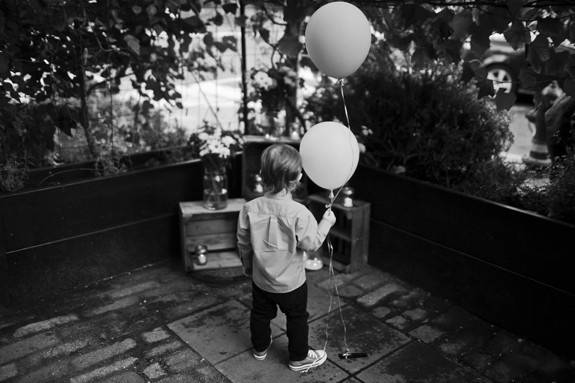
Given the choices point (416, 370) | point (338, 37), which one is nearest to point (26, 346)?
point (416, 370)

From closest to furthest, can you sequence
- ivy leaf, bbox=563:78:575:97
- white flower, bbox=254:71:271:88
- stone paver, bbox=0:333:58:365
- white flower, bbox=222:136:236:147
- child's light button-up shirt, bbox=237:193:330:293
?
ivy leaf, bbox=563:78:575:97
child's light button-up shirt, bbox=237:193:330:293
stone paver, bbox=0:333:58:365
white flower, bbox=222:136:236:147
white flower, bbox=254:71:271:88

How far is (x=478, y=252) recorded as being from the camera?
3701mm

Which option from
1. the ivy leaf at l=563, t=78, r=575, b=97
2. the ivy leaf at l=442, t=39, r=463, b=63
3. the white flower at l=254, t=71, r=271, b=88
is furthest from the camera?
the white flower at l=254, t=71, r=271, b=88

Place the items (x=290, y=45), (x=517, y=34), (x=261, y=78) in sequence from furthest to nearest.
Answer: (x=261, y=78) < (x=290, y=45) < (x=517, y=34)

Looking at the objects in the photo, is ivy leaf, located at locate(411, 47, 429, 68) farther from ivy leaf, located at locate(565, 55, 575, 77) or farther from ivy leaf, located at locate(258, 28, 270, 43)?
ivy leaf, located at locate(258, 28, 270, 43)

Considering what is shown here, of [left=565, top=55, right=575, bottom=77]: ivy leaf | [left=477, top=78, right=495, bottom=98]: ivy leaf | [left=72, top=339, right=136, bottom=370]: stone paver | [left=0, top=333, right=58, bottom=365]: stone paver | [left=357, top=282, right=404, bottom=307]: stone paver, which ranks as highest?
[left=565, top=55, right=575, bottom=77]: ivy leaf

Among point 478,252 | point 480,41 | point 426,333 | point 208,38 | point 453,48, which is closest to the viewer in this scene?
point 480,41

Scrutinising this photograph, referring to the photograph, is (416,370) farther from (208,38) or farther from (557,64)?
(208,38)

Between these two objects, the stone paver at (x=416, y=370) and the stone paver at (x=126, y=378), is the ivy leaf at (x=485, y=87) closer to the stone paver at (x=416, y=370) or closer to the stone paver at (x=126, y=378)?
the stone paver at (x=416, y=370)

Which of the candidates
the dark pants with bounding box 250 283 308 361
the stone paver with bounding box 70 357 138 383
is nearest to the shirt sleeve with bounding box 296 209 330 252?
the dark pants with bounding box 250 283 308 361

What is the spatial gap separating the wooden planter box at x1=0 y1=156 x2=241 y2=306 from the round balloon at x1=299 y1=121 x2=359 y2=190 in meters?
1.63

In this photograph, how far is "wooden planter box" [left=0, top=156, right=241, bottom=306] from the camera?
3766 mm

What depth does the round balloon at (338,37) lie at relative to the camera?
9.40 feet

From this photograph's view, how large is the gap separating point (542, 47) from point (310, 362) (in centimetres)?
204
